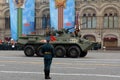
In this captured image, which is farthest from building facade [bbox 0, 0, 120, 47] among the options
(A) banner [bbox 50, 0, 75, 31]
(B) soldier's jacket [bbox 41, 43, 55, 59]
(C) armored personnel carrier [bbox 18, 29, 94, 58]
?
(B) soldier's jacket [bbox 41, 43, 55, 59]

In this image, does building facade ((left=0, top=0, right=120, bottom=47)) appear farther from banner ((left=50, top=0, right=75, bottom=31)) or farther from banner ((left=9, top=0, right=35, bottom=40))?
banner ((left=9, top=0, right=35, bottom=40))

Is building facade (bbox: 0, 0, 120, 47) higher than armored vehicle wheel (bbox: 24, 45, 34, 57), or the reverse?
building facade (bbox: 0, 0, 120, 47)

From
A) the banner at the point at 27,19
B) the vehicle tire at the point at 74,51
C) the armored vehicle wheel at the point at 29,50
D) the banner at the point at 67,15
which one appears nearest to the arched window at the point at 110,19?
the banner at the point at 67,15

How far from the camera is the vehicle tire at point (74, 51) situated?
33.3 m

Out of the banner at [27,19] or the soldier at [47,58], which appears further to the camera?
the banner at [27,19]

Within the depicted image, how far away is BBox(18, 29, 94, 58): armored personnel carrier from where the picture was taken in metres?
33.6

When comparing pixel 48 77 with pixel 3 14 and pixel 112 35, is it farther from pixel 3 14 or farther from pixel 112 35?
pixel 3 14

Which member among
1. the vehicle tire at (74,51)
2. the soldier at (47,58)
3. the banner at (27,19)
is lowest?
the vehicle tire at (74,51)

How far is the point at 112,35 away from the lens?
71.5m

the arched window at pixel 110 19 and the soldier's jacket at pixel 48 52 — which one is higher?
the arched window at pixel 110 19

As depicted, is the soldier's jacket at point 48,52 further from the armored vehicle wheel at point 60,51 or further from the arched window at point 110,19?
the arched window at point 110,19

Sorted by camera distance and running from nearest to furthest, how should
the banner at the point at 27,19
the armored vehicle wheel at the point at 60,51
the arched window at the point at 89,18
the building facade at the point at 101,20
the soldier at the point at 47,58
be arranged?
the soldier at the point at 47,58, the armored vehicle wheel at the point at 60,51, the banner at the point at 27,19, the building facade at the point at 101,20, the arched window at the point at 89,18

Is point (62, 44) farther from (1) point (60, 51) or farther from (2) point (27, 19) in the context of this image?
(2) point (27, 19)

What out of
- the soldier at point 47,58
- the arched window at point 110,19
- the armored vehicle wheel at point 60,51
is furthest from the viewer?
the arched window at point 110,19
